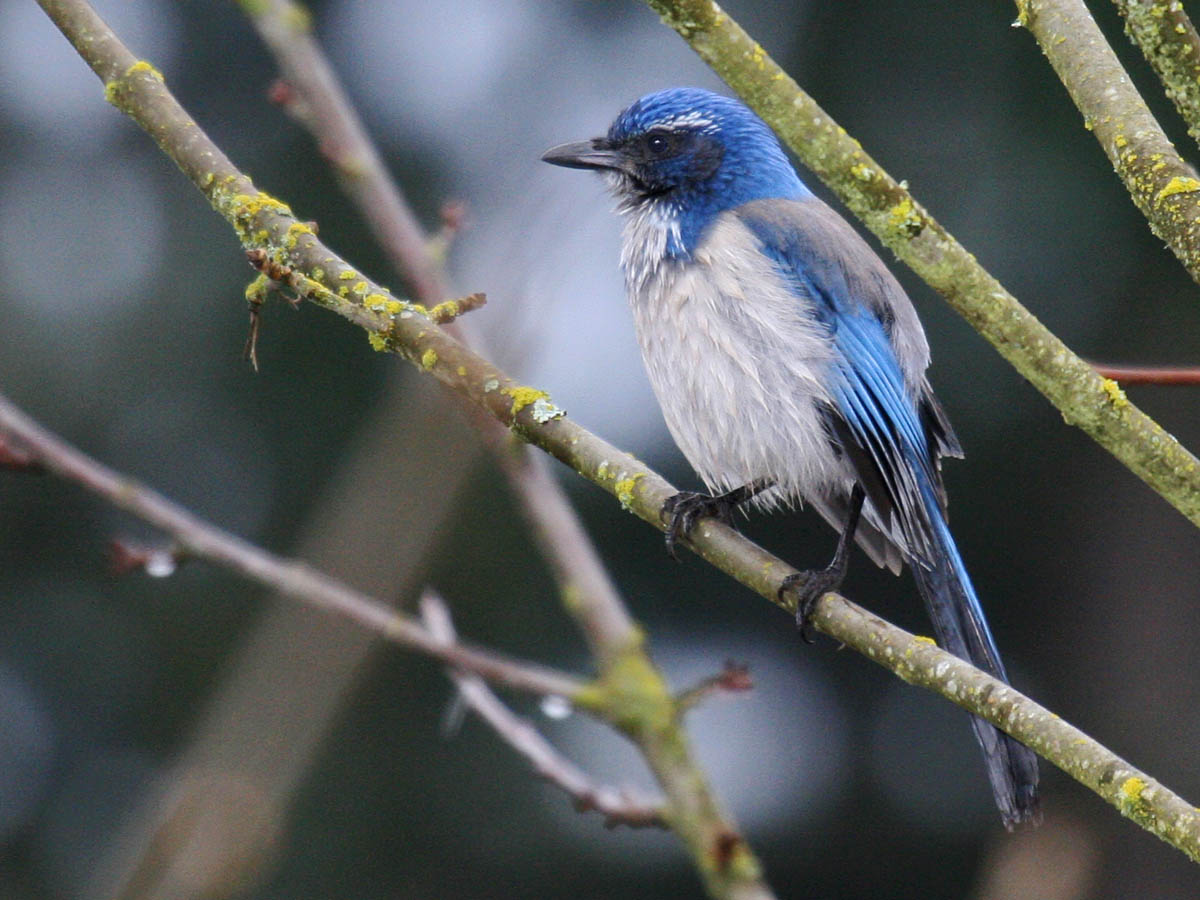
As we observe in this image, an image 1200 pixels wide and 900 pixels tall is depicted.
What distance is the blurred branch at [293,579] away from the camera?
Answer: 1.76m

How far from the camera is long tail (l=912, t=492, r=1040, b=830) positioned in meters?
3.43

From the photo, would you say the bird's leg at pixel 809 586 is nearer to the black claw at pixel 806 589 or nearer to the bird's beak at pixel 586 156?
the black claw at pixel 806 589

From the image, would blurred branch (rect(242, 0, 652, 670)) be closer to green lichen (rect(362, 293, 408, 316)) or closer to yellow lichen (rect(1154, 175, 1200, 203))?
green lichen (rect(362, 293, 408, 316))

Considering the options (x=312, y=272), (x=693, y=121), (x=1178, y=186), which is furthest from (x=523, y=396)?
(x=693, y=121)

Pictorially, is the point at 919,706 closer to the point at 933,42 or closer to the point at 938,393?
the point at 938,393

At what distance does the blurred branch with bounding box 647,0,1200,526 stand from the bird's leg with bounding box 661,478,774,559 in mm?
800

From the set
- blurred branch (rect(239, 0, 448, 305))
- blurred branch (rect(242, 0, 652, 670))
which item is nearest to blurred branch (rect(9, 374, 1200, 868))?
blurred branch (rect(242, 0, 652, 670))

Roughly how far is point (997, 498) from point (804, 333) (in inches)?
202

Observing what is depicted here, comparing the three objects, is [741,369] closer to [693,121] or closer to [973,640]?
[973,640]

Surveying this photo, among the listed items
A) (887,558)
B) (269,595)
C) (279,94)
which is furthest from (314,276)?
(269,595)

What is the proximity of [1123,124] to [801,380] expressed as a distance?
4.43 feet

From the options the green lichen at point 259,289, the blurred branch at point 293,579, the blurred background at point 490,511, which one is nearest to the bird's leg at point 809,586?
the blurred branch at point 293,579

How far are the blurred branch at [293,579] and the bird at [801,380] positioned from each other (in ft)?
5.01

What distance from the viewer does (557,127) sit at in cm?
529
